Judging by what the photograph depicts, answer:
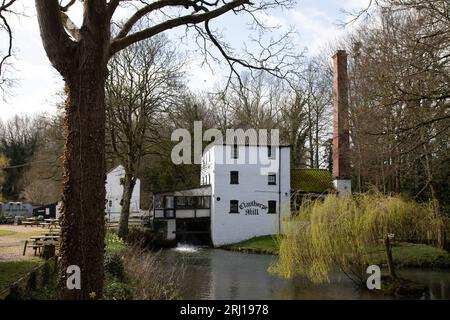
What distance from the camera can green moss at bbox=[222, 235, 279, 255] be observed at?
27041mm

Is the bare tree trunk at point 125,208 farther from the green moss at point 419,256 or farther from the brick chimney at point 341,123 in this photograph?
the green moss at point 419,256

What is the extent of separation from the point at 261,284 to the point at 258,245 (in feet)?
42.7

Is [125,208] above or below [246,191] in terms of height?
below

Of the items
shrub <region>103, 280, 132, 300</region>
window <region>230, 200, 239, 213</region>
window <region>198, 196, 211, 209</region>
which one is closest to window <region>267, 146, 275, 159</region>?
window <region>230, 200, 239, 213</region>

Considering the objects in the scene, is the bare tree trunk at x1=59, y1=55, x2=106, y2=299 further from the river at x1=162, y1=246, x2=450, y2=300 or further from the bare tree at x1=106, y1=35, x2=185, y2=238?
the bare tree at x1=106, y1=35, x2=185, y2=238

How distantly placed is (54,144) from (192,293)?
45.3 feet

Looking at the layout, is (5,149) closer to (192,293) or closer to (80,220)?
(192,293)

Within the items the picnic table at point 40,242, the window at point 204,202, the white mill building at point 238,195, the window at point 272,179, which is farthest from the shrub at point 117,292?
the window at point 272,179

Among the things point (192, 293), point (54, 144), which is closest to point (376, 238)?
point (192, 293)

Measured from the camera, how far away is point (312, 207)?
14.5 metres

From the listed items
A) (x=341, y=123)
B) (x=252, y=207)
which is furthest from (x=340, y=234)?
(x=252, y=207)

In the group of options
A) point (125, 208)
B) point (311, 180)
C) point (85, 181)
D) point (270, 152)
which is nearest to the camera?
point (85, 181)

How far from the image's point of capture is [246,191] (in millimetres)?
32094

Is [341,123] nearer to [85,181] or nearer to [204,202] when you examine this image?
[204,202]
